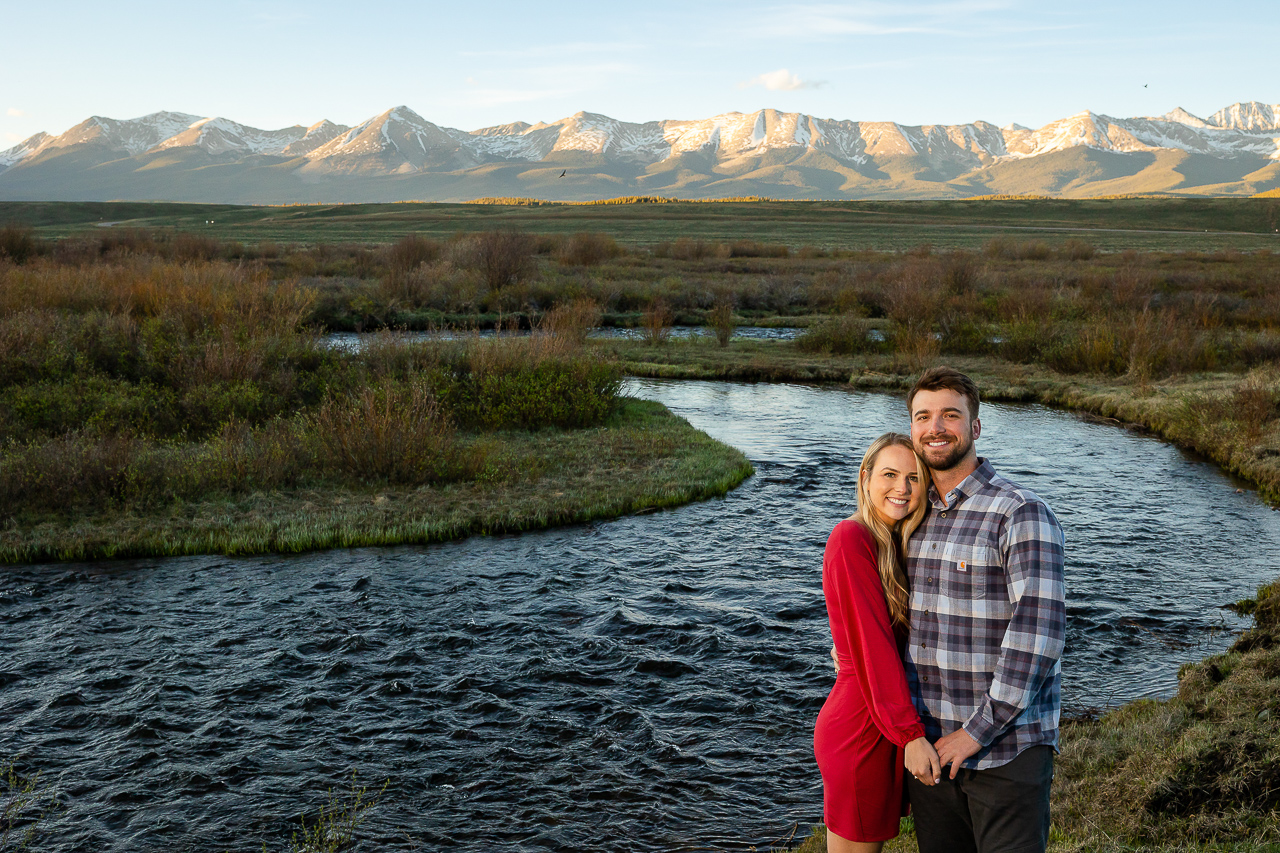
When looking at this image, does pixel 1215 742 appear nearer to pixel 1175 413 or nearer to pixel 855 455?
pixel 855 455

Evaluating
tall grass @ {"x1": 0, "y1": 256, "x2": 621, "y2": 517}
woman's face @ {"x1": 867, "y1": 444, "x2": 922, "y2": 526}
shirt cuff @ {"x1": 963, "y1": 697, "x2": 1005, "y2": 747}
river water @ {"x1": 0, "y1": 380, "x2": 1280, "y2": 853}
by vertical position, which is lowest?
river water @ {"x1": 0, "y1": 380, "x2": 1280, "y2": 853}

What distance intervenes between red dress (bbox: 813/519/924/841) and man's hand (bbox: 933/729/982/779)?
9 centimetres

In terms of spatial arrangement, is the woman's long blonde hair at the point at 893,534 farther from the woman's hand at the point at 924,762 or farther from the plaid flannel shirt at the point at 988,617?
the woman's hand at the point at 924,762

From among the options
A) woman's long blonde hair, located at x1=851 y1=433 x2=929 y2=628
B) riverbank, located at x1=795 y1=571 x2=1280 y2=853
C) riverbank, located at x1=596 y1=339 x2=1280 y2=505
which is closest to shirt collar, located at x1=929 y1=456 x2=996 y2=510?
woman's long blonde hair, located at x1=851 y1=433 x2=929 y2=628

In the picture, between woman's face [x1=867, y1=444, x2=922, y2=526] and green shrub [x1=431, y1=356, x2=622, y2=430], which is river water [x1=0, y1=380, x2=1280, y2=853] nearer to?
woman's face [x1=867, y1=444, x2=922, y2=526]

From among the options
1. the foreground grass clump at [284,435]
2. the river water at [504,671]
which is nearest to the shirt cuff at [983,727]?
the river water at [504,671]

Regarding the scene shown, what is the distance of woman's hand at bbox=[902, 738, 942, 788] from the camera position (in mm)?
3064

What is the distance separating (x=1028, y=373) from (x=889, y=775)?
2252 cm

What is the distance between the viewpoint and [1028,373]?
2366 centimetres

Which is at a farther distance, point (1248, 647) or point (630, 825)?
point (1248, 647)

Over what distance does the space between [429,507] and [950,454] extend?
378 inches

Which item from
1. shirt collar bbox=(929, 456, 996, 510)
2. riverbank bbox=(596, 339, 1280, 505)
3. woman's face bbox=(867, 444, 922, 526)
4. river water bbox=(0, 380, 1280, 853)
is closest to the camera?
shirt collar bbox=(929, 456, 996, 510)

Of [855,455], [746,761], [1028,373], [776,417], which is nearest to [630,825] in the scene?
[746,761]

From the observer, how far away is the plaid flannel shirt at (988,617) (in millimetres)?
2951
